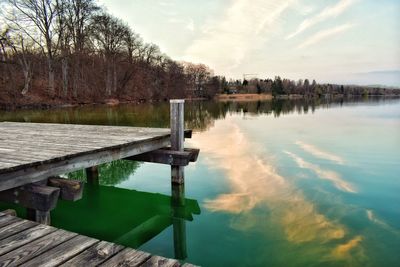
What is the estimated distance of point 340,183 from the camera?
22.3 feet

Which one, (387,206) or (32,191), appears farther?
(387,206)

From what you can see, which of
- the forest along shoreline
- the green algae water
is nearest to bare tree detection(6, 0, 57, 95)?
the forest along shoreline

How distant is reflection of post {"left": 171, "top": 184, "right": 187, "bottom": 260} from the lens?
158 inches

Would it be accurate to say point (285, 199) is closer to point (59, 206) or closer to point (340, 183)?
point (340, 183)

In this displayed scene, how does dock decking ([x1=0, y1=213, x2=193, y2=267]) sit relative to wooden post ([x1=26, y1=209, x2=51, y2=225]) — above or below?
above

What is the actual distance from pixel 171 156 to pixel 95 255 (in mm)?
3862

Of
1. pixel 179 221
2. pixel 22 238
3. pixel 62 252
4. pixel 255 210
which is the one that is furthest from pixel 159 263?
pixel 255 210

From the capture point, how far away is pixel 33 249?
2.19 m

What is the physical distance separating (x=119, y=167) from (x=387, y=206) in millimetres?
6423

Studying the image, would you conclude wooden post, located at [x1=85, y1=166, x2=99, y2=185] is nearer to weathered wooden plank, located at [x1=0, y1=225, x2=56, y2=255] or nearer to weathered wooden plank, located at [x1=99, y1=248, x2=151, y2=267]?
weathered wooden plank, located at [x1=0, y1=225, x2=56, y2=255]

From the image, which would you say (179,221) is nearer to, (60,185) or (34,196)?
(60,185)

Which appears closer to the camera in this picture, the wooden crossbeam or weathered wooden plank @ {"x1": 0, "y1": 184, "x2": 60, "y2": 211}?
weathered wooden plank @ {"x1": 0, "y1": 184, "x2": 60, "y2": 211}

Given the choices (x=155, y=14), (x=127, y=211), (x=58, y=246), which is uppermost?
(x=155, y=14)

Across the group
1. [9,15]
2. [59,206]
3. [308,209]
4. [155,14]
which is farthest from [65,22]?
[308,209]
